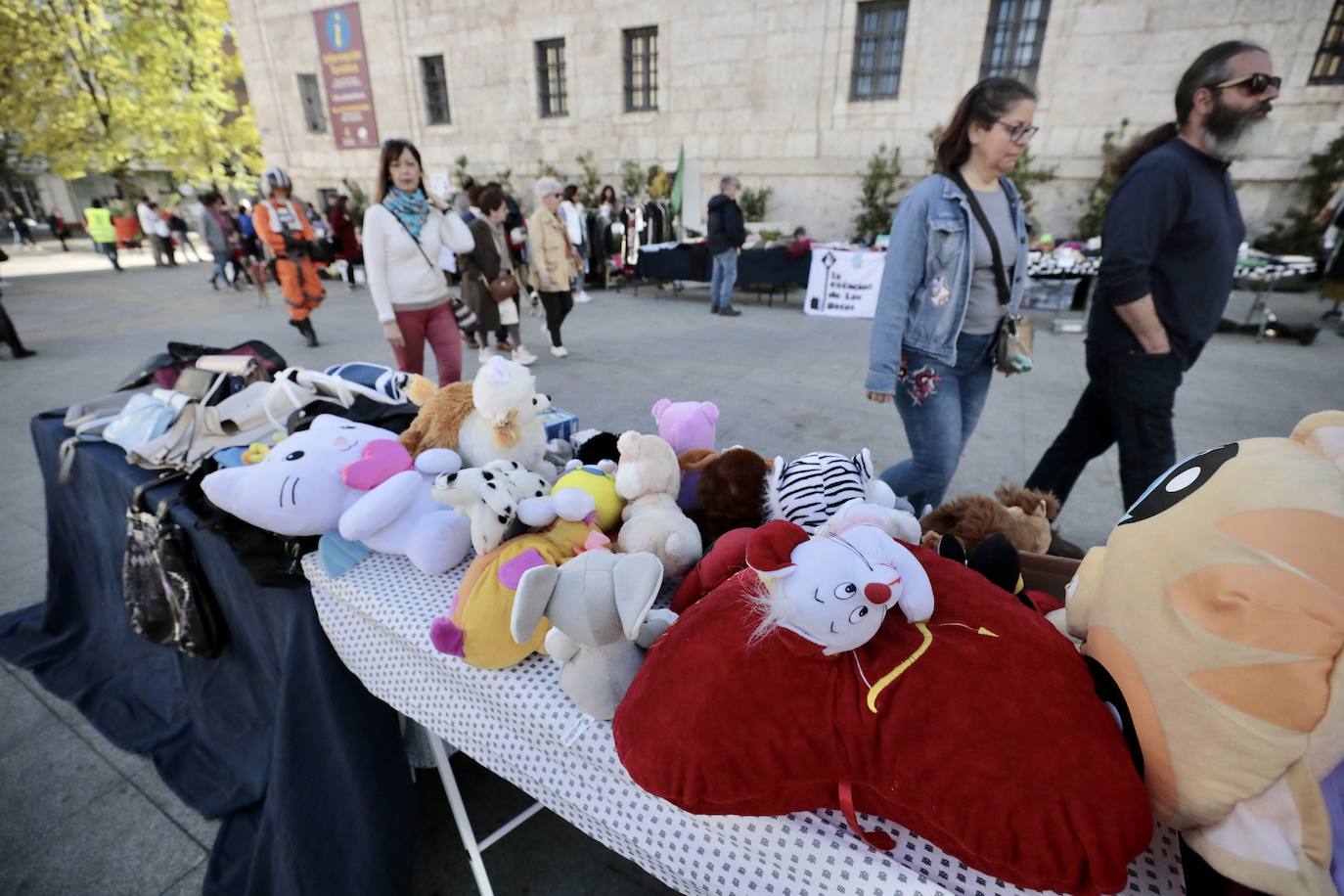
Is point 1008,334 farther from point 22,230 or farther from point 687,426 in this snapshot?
point 22,230

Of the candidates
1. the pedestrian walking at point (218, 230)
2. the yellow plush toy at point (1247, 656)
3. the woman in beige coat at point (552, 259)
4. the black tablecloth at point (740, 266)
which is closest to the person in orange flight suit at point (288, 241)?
the woman in beige coat at point (552, 259)

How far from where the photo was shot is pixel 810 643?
0.91 m

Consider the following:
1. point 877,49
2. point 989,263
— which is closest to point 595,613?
point 989,263

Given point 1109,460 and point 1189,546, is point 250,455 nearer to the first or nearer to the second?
point 1189,546

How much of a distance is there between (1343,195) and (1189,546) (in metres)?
8.79

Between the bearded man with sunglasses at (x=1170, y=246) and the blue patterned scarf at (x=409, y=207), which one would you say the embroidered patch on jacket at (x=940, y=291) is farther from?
the blue patterned scarf at (x=409, y=207)

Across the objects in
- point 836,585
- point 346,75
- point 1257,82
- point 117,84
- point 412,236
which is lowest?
point 836,585

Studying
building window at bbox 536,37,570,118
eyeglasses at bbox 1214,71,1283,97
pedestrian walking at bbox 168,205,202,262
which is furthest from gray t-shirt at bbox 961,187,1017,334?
pedestrian walking at bbox 168,205,202,262

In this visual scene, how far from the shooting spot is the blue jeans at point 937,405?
2.20m

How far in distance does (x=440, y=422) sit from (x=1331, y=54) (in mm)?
13392

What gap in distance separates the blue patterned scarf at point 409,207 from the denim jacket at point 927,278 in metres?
2.67

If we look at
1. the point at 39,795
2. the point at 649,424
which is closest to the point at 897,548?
the point at 39,795

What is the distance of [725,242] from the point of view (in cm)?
838

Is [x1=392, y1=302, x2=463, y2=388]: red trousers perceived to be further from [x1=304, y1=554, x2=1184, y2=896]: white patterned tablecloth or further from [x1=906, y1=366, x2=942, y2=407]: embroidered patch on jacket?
[x1=906, y1=366, x2=942, y2=407]: embroidered patch on jacket
